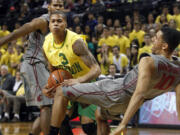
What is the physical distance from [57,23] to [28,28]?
1.16ft

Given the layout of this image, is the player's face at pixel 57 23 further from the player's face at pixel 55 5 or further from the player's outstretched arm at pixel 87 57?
the player's face at pixel 55 5

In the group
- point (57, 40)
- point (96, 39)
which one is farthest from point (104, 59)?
point (57, 40)

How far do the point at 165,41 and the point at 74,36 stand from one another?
105 centimetres

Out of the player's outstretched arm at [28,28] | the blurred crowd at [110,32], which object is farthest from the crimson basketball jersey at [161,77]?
the blurred crowd at [110,32]

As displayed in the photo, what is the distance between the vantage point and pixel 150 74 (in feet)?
9.59

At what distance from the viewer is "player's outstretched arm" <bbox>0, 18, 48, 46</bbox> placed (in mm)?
3616

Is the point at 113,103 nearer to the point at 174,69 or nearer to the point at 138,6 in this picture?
the point at 174,69

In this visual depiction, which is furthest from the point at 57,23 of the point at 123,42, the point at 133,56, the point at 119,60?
the point at 123,42

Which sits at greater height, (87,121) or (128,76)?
(128,76)

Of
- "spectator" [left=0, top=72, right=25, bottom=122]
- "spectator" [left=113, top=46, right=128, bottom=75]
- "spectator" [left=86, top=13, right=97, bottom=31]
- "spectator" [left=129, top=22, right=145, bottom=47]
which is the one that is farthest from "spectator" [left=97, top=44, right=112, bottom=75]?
"spectator" [left=0, top=72, right=25, bottom=122]

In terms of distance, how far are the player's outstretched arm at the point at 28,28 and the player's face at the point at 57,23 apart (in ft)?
0.86

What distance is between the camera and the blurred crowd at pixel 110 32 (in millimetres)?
8914

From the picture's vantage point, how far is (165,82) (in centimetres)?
314

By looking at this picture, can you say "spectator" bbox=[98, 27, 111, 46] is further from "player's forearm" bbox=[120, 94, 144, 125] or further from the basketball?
"player's forearm" bbox=[120, 94, 144, 125]
